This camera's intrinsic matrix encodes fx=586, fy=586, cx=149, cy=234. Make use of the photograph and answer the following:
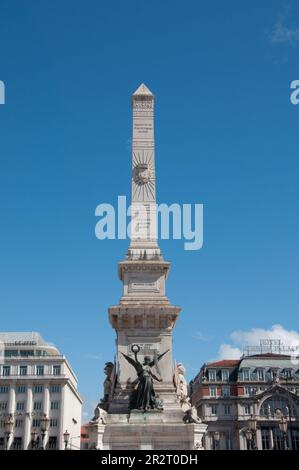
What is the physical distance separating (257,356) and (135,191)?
45.5m

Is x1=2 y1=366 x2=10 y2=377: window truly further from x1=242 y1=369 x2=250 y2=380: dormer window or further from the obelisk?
the obelisk

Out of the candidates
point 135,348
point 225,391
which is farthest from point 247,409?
point 135,348

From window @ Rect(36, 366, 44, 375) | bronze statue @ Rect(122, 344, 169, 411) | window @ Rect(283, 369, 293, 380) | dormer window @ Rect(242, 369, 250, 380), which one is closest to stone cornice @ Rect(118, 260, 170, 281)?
bronze statue @ Rect(122, 344, 169, 411)

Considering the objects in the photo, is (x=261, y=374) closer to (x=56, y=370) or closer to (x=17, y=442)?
(x=56, y=370)

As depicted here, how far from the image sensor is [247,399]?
245 ft

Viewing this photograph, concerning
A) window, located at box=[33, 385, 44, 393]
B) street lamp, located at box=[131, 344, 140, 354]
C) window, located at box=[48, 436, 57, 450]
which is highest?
window, located at box=[33, 385, 44, 393]

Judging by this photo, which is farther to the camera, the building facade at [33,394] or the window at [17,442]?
the building facade at [33,394]

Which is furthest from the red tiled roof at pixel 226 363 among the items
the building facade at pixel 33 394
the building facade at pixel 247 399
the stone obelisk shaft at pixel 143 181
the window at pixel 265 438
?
the stone obelisk shaft at pixel 143 181

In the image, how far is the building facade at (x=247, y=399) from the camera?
72188mm

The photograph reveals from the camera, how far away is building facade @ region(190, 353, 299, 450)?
237ft

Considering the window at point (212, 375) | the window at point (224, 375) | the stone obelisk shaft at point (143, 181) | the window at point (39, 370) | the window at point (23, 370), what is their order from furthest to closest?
the window at point (23, 370) → the window at point (39, 370) → the window at point (224, 375) → the window at point (212, 375) → the stone obelisk shaft at point (143, 181)

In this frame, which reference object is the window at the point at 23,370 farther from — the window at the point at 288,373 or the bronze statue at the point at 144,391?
the bronze statue at the point at 144,391
